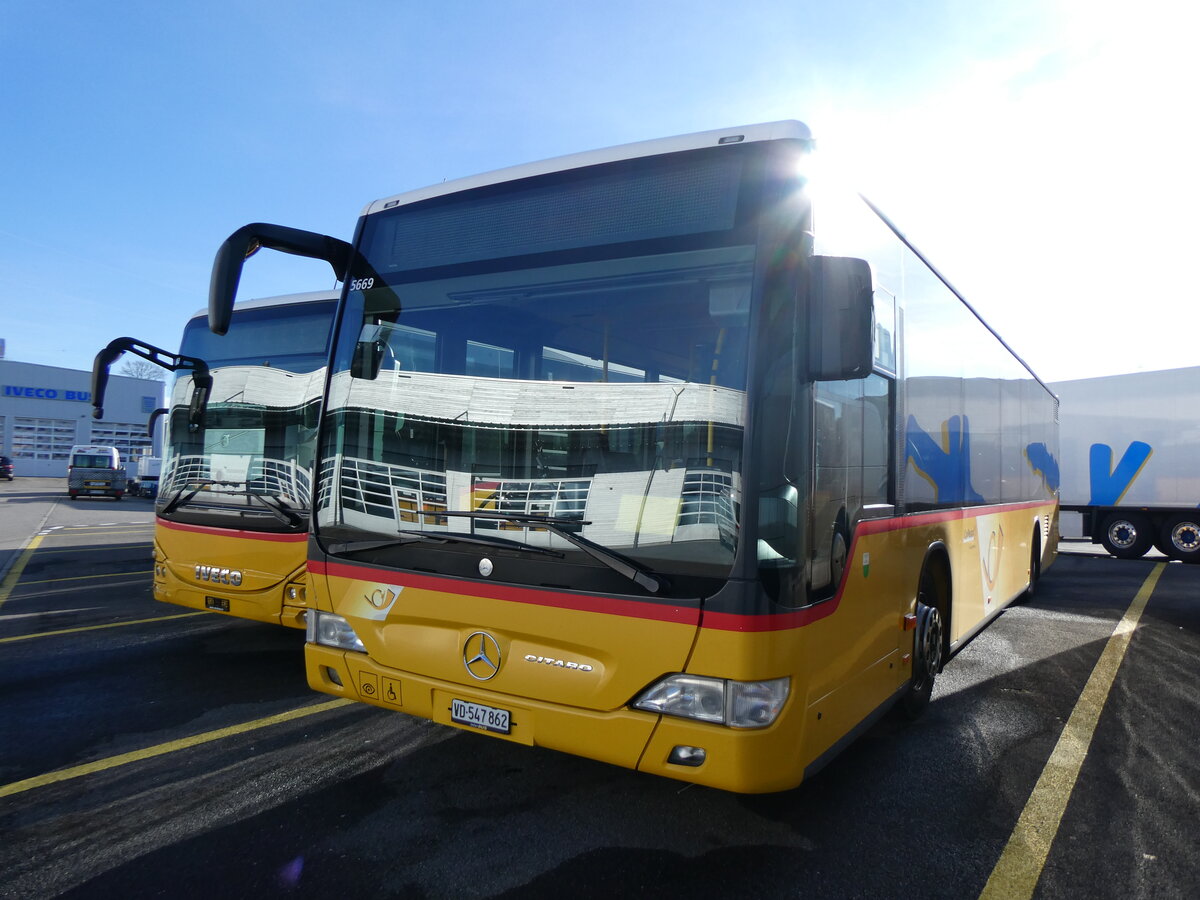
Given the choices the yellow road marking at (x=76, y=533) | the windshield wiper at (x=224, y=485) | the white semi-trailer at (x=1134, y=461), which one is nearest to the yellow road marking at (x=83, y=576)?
the windshield wiper at (x=224, y=485)

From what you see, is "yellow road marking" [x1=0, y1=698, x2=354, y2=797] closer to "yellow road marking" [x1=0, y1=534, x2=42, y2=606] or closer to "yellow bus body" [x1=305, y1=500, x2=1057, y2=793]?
"yellow bus body" [x1=305, y1=500, x2=1057, y2=793]

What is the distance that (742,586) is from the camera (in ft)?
8.75

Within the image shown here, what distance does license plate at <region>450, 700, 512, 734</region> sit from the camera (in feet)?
10.2

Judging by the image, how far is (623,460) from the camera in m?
2.90

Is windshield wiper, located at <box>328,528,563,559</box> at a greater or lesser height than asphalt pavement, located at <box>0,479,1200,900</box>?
greater

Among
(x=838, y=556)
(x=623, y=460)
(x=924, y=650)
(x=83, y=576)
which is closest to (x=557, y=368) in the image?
(x=623, y=460)

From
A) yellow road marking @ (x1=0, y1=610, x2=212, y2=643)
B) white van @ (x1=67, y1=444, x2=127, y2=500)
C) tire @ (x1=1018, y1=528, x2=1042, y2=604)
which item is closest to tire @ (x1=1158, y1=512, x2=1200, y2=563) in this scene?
tire @ (x1=1018, y1=528, x2=1042, y2=604)

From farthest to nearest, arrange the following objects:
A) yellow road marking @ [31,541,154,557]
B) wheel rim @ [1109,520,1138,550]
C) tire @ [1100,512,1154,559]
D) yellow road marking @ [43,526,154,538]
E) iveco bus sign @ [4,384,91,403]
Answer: iveco bus sign @ [4,384,91,403] → yellow road marking @ [43,526,154,538] → wheel rim @ [1109,520,1138,550] → tire @ [1100,512,1154,559] → yellow road marking @ [31,541,154,557]

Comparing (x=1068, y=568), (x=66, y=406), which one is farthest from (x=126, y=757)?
(x=66, y=406)

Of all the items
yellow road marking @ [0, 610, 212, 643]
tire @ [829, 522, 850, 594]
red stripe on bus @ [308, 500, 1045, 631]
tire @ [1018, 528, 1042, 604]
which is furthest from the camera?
tire @ [1018, 528, 1042, 604]

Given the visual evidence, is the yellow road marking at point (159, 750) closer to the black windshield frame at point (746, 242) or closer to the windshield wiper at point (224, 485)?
the windshield wiper at point (224, 485)

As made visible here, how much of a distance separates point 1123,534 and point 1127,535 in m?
0.08

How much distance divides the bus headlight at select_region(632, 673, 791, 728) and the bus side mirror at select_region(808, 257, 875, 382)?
118 centimetres

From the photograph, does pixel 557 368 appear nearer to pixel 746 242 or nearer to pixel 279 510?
pixel 746 242
